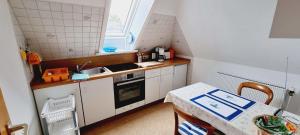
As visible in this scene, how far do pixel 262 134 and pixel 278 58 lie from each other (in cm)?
139

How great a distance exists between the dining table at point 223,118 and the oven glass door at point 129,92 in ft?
2.65

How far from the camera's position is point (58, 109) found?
1715mm

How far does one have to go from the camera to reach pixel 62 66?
Answer: 7.15ft

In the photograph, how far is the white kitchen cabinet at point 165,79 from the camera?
2748mm

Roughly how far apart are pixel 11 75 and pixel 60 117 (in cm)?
68

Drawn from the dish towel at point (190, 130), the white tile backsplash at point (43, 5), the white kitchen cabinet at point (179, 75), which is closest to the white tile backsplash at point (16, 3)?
the white tile backsplash at point (43, 5)

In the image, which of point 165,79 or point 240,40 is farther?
point 165,79

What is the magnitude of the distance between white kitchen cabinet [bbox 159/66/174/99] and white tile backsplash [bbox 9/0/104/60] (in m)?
1.30

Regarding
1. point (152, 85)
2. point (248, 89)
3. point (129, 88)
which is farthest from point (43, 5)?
point (248, 89)

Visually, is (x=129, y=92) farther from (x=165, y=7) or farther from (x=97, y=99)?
(x=165, y=7)

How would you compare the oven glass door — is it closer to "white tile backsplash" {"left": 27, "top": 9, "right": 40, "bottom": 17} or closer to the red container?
the red container

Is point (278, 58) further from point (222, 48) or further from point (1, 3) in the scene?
point (1, 3)

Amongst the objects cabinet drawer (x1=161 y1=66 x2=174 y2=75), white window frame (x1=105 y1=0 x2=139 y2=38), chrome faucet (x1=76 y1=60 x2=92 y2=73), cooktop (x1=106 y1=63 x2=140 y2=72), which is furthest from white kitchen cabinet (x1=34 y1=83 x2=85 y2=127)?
cabinet drawer (x1=161 y1=66 x2=174 y2=75)

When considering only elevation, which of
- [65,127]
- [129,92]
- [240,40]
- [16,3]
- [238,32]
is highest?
[16,3]
